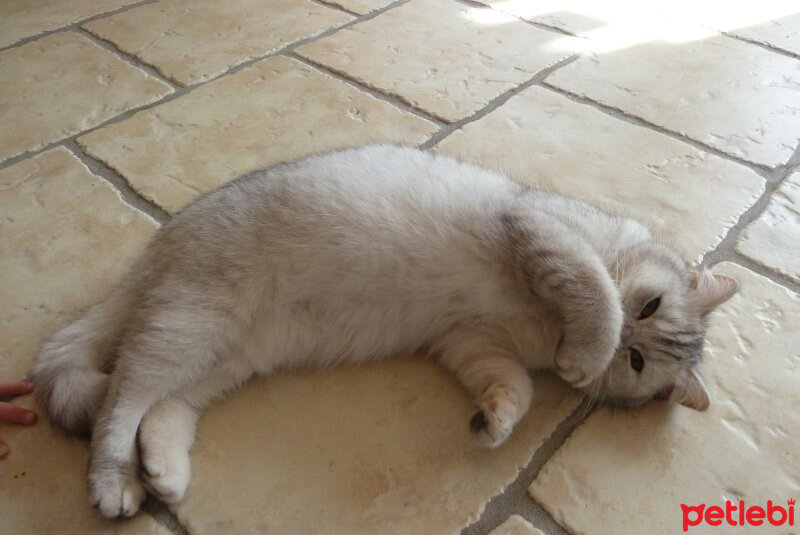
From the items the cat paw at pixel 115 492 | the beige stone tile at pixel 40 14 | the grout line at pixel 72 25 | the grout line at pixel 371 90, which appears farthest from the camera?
the beige stone tile at pixel 40 14

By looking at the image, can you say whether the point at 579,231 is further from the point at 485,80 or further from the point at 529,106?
the point at 485,80

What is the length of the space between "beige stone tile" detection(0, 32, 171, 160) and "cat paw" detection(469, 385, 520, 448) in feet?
7.44

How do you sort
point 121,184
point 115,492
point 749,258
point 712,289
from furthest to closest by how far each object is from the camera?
point 121,184, point 749,258, point 712,289, point 115,492

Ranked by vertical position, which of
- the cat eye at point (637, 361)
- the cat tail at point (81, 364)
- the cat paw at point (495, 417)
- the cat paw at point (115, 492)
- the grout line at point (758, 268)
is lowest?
the cat paw at point (115, 492)

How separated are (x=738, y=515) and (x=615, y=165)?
1.53 m

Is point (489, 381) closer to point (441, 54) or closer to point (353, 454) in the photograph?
point (353, 454)

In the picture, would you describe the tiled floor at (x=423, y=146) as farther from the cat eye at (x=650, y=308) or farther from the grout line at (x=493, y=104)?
the cat eye at (x=650, y=308)

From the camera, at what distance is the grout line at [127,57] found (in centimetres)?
319

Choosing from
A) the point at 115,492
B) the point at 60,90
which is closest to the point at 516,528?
the point at 115,492

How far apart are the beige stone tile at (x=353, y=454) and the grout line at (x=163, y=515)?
18 mm

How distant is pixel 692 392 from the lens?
1809 millimetres

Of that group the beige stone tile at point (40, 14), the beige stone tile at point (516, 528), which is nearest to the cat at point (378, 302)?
the beige stone tile at point (516, 528)

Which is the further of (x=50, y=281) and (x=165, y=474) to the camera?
(x=50, y=281)

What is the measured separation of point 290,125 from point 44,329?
→ 140cm
